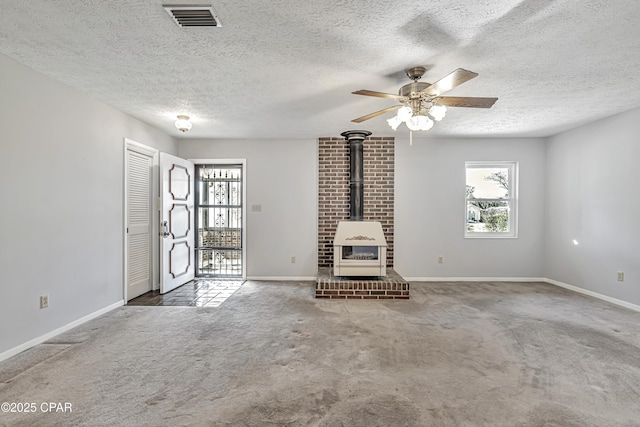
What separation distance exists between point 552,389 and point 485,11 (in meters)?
2.39

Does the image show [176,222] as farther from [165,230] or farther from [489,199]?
[489,199]

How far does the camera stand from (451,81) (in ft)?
7.52

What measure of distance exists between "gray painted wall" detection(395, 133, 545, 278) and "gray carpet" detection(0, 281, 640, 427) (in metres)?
1.57

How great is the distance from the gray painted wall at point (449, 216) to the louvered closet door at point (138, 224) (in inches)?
150

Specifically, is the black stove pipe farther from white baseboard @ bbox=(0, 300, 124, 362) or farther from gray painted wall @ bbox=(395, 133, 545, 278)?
white baseboard @ bbox=(0, 300, 124, 362)

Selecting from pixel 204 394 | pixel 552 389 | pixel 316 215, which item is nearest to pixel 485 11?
pixel 552 389

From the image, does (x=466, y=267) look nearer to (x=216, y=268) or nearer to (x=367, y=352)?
(x=367, y=352)

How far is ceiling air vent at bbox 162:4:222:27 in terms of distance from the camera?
1.83m

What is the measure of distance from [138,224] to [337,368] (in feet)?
11.0

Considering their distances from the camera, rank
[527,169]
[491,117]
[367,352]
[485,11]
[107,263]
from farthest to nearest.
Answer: [527,169] < [491,117] < [107,263] < [367,352] < [485,11]

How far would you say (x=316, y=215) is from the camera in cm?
530

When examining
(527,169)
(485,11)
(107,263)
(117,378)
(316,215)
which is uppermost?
(485,11)

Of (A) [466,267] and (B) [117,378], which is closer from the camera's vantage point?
(B) [117,378]

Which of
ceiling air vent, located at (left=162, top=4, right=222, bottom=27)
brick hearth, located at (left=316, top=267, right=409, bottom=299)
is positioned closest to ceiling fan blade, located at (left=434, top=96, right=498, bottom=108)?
ceiling air vent, located at (left=162, top=4, right=222, bottom=27)
